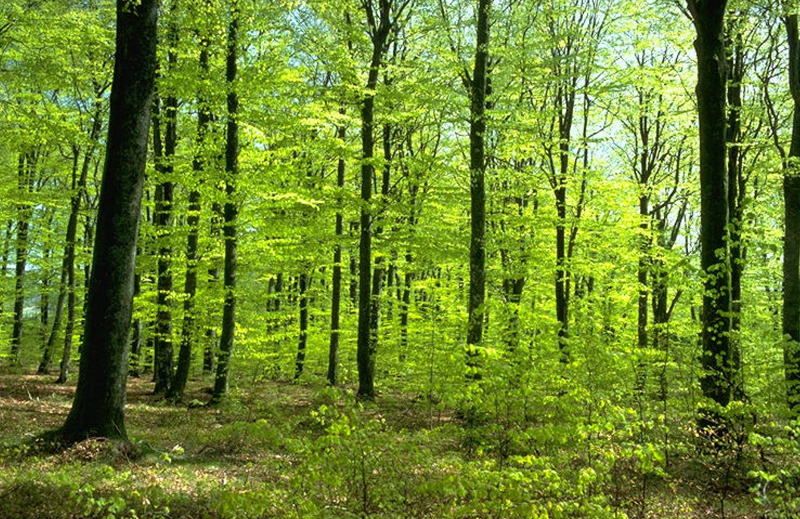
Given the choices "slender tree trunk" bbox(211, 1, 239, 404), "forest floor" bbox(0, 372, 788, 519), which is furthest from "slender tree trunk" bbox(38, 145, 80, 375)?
"forest floor" bbox(0, 372, 788, 519)

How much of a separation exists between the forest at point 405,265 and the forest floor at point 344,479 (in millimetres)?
49

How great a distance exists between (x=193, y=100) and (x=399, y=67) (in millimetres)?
5853

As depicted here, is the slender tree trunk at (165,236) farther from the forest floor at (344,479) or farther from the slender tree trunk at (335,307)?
the slender tree trunk at (335,307)

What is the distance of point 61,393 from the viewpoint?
1385 cm

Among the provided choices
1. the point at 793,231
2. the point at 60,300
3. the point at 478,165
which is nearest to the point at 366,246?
the point at 478,165

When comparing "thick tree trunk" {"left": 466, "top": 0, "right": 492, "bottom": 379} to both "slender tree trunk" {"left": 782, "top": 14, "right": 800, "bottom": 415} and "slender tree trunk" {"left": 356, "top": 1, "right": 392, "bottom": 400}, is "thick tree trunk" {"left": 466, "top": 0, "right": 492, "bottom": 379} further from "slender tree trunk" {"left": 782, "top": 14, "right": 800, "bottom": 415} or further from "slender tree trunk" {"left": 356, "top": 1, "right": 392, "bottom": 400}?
"slender tree trunk" {"left": 782, "top": 14, "right": 800, "bottom": 415}

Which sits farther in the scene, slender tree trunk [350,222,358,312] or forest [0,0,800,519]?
slender tree trunk [350,222,358,312]

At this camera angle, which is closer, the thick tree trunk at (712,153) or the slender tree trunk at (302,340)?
the thick tree trunk at (712,153)

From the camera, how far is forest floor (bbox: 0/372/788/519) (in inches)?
166

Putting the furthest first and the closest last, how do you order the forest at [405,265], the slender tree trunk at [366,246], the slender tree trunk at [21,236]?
1. the slender tree trunk at [21,236]
2. the slender tree trunk at [366,246]
3. the forest at [405,265]

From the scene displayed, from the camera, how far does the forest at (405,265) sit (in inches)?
207

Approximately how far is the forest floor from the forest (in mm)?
49

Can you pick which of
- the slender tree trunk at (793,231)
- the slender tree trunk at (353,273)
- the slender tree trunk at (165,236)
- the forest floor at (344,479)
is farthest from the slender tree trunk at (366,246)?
the slender tree trunk at (793,231)

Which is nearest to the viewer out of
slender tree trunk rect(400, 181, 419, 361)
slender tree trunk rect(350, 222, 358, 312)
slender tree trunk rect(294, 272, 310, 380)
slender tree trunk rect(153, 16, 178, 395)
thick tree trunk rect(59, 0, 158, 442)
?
thick tree trunk rect(59, 0, 158, 442)
